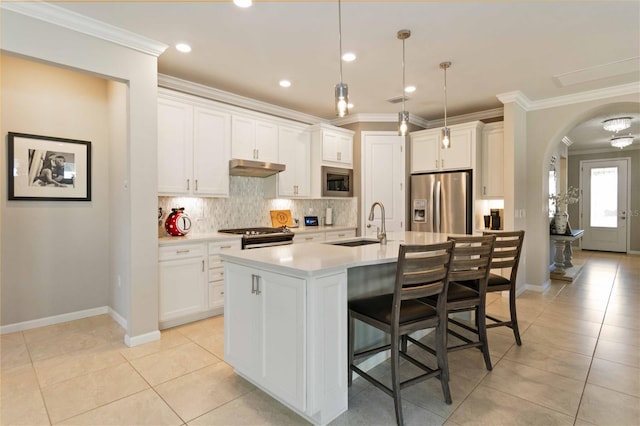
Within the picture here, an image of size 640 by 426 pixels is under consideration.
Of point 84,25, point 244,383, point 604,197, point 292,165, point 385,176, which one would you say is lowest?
point 244,383

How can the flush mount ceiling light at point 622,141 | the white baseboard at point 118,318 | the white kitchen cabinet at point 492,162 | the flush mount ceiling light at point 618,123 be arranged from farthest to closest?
the flush mount ceiling light at point 622,141
the flush mount ceiling light at point 618,123
the white kitchen cabinet at point 492,162
the white baseboard at point 118,318

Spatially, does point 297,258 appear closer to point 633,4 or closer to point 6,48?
point 6,48

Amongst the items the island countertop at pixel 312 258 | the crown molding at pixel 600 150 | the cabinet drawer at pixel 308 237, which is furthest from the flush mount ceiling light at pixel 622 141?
the island countertop at pixel 312 258

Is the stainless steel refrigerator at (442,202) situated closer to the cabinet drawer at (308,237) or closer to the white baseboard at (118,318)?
the cabinet drawer at (308,237)

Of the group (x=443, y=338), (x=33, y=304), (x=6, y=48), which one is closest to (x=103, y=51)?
(x=6, y=48)

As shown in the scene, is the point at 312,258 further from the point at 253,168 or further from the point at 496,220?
the point at 496,220

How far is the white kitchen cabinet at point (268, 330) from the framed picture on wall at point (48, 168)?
2.42 meters

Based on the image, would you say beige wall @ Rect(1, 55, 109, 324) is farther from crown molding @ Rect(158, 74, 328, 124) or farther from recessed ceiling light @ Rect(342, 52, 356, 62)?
recessed ceiling light @ Rect(342, 52, 356, 62)

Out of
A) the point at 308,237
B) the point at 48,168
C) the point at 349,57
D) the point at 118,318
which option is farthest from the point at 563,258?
the point at 48,168

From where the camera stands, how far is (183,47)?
3.10m

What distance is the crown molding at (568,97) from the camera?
4059 mm

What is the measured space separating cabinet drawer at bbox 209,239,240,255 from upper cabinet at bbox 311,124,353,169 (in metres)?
1.95

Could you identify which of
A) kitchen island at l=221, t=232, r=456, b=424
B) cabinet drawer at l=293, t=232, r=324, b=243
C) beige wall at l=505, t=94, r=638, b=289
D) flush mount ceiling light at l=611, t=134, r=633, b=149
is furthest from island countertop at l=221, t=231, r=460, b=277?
flush mount ceiling light at l=611, t=134, r=633, b=149

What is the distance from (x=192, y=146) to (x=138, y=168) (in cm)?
87
